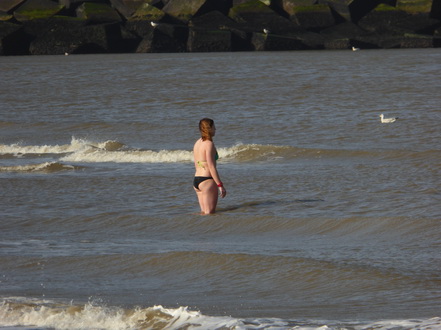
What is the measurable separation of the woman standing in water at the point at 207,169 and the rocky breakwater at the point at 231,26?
3488 cm

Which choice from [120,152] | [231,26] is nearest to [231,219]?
[120,152]

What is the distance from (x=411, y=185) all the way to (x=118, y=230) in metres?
3.68

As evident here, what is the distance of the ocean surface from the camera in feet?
19.1

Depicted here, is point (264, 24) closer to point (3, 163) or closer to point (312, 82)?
point (312, 82)

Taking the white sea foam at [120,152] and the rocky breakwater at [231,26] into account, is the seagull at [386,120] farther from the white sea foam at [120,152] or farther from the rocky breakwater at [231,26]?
the rocky breakwater at [231,26]

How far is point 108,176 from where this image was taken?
11.8 meters

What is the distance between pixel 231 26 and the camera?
43.9 metres

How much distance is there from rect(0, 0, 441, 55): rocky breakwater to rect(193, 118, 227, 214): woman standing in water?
114 feet

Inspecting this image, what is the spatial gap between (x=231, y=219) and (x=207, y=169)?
0.61 m

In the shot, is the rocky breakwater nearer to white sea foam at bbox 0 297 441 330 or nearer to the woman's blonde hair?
the woman's blonde hair

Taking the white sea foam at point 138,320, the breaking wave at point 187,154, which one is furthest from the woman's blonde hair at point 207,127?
the breaking wave at point 187,154

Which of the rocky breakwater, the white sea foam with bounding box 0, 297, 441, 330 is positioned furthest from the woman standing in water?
the rocky breakwater

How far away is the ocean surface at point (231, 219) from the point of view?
582cm

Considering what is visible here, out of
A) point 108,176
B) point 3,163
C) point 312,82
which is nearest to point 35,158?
point 3,163
